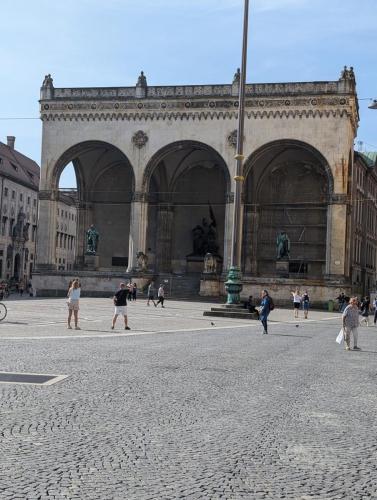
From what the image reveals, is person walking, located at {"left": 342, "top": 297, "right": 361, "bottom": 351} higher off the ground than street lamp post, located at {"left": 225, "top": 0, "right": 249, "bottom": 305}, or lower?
lower

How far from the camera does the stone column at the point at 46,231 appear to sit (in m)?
53.4

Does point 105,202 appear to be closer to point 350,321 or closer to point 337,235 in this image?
point 337,235

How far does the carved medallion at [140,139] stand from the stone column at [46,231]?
735 centimetres

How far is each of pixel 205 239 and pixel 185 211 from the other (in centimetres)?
343

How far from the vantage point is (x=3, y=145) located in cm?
8556

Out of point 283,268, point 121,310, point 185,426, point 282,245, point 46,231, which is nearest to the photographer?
point 185,426

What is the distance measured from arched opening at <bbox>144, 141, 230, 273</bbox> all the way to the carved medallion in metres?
4.56

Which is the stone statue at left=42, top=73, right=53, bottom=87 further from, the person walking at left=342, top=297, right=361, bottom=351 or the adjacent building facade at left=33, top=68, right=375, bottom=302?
the person walking at left=342, top=297, right=361, bottom=351

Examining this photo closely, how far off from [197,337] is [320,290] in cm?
2894

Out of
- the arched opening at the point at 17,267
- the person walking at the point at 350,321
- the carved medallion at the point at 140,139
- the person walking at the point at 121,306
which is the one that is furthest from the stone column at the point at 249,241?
the person walking at the point at 350,321

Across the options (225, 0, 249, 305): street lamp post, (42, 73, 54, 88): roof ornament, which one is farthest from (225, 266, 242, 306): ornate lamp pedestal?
(42, 73, 54, 88): roof ornament

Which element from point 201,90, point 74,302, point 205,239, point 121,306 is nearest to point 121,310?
point 121,306

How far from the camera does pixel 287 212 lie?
56.2 meters

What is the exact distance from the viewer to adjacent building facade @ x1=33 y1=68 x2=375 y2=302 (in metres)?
48.2
